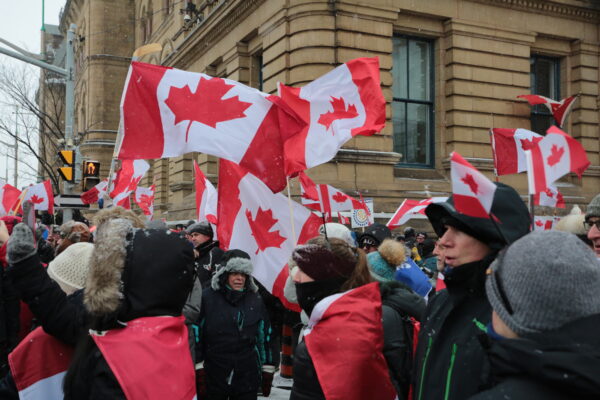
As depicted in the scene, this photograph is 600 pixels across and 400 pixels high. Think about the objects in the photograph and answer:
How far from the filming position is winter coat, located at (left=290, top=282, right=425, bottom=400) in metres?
2.60

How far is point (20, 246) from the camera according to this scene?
2646mm

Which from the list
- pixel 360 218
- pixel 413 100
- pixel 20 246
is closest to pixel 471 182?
pixel 20 246

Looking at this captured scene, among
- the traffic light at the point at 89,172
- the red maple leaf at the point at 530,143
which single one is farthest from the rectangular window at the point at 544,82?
the traffic light at the point at 89,172

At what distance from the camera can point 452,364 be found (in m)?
2.08

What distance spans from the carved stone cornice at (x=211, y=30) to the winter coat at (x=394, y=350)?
14.1 meters

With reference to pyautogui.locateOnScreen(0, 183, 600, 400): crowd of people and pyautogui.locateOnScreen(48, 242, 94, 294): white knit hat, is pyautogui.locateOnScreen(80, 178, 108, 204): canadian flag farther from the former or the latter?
pyautogui.locateOnScreen(0, 183, 600, 400): crowd of people

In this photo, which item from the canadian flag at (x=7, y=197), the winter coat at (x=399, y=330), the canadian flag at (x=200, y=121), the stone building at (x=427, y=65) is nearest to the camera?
the winter coat at (x=399, y=330)

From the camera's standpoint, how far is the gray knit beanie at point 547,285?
1.42 meters

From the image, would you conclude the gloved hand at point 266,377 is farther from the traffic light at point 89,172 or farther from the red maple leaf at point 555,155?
the traffic light at point 89,172

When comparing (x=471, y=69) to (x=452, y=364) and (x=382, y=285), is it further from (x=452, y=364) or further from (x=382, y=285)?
(x=452, y=364)

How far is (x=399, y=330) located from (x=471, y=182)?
98 cm

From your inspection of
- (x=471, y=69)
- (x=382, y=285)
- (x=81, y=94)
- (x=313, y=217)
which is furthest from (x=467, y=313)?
(x=81, y=94)

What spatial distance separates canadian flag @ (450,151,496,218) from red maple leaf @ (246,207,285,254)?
2752 mm

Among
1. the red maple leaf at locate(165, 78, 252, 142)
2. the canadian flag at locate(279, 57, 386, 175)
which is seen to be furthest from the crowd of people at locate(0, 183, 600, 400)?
the canadian flag at locate(279, 57, 386, 175)
